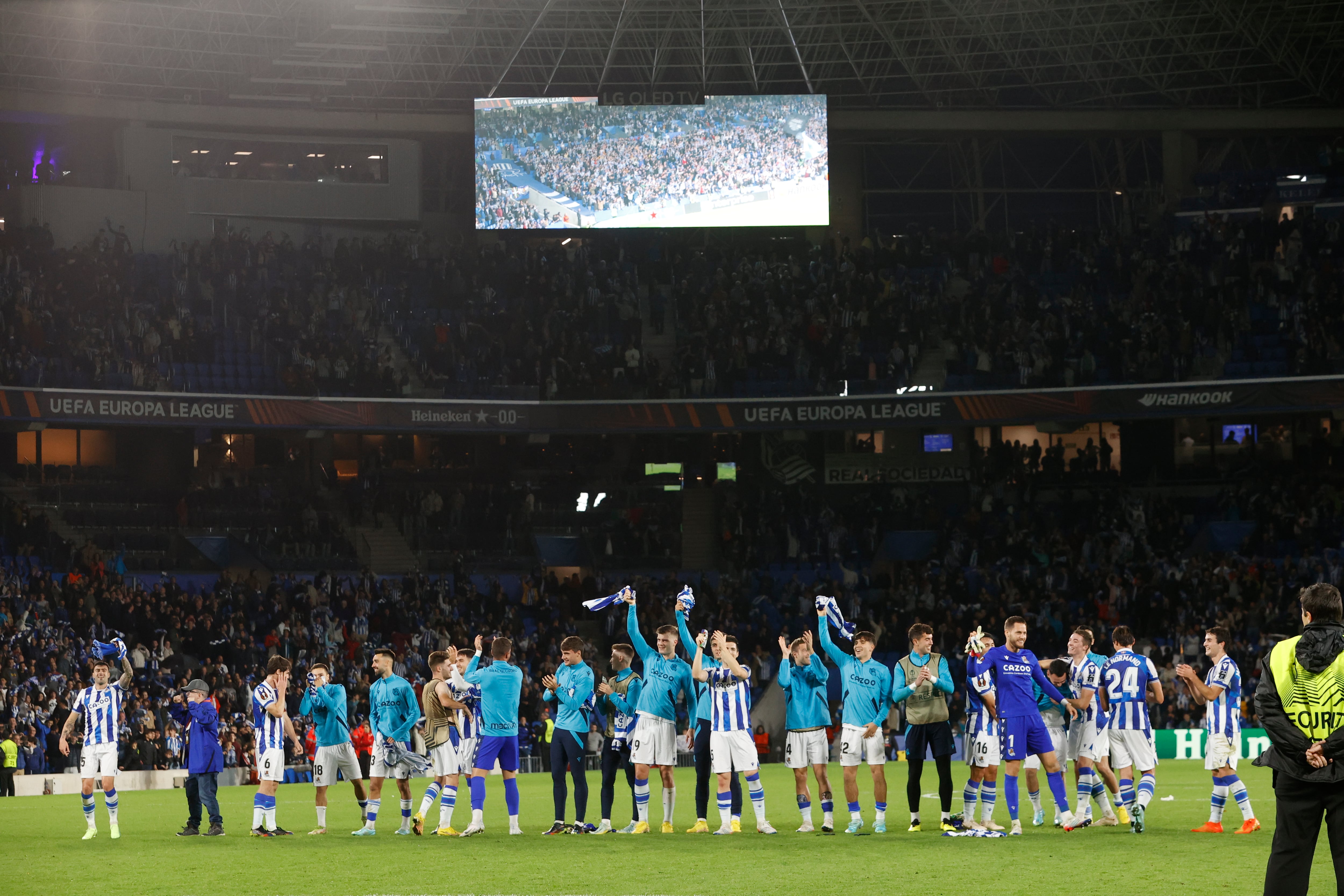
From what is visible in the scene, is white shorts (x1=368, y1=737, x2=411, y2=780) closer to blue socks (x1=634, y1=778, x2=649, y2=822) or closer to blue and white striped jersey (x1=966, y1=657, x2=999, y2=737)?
blue socks (x1=634, y1=778, x2=649, y2=822)

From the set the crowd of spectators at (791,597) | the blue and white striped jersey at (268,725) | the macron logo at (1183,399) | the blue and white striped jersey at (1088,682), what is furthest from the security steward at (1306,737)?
the macron logo at (1183,399)

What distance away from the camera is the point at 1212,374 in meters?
40.4

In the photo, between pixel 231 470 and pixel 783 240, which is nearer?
pixel 231 470

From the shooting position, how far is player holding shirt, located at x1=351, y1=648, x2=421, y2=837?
17.4 metres

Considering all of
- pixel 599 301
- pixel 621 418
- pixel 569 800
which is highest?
pixel 599 301

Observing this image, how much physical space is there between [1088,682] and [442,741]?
6.85 metres

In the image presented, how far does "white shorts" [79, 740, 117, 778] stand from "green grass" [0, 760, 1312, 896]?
30.9 inches

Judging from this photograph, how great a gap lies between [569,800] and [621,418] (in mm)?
19211

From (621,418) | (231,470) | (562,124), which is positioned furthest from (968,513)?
(231,470)

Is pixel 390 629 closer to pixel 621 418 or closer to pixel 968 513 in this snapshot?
pixel 621 418

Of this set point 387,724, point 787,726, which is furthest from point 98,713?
point 787,726

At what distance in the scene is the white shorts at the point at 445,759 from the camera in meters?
17.0

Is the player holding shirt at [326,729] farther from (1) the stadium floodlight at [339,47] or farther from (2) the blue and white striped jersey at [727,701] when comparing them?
(1) the stadium floodlight at [339,47]

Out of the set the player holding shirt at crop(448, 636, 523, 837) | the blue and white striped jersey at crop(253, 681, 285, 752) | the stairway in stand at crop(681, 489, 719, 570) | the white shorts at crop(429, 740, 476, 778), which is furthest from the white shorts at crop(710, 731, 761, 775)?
the stairway in stand at crop(681, 489, 719, 570)
